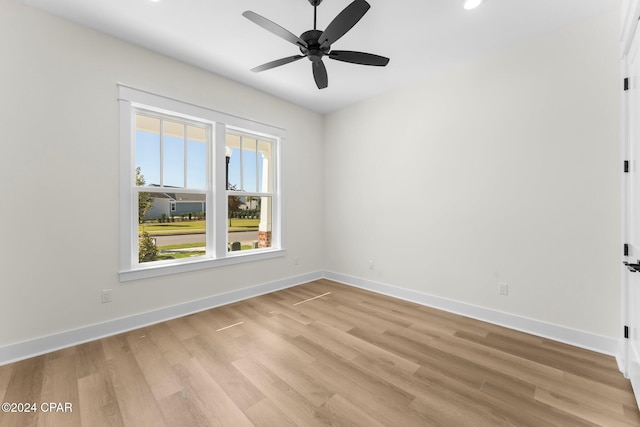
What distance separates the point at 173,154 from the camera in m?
3.13

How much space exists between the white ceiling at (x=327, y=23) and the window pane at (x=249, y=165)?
101 centimetres

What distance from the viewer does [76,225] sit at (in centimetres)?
240

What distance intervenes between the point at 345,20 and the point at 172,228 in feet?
9.48

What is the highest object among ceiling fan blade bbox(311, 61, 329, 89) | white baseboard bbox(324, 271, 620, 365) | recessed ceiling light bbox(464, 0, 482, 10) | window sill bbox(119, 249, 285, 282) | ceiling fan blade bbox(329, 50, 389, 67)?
recessed ceiling light bbox(464, 0, 482, 10)

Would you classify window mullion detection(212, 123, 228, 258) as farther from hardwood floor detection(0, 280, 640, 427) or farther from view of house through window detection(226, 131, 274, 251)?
hardwood floor detection(0, 280, 640, 427)

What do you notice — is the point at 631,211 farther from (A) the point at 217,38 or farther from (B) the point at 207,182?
(B) the point at 207,182

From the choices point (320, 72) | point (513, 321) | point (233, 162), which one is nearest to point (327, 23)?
point (320, 72)

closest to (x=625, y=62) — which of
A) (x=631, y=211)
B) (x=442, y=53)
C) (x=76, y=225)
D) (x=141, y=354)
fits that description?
(x=631, y=211)

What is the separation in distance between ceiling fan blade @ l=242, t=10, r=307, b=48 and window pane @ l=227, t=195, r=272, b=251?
2.28 m

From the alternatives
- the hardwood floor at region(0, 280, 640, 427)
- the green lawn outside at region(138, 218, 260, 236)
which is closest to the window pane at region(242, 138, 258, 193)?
the green lawn outside at region(138, 218, 260, 236)

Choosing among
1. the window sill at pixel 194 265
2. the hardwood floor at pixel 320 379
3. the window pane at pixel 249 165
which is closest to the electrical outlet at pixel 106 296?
the window sill at pixel 194 265

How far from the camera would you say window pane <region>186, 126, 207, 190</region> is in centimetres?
325

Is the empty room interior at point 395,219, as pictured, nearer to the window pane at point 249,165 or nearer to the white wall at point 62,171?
the white wall at point 62,171

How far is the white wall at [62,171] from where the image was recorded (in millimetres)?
2121
